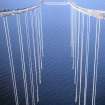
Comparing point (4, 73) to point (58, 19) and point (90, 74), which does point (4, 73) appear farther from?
point (58, 19)

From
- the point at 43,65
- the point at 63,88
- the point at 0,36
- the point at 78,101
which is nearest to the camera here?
the point at 78,101

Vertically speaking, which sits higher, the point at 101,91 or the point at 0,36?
the point at 0,36

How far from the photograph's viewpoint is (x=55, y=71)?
29.6 metres

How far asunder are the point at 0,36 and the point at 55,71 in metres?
9.42

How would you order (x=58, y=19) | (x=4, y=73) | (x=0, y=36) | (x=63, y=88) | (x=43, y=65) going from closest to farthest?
1. (x=63, y=88)
2. (x=4, y=73)
3. (x=43, y=65)
4. (x=0, y=36)
5. (x=58, y=19)

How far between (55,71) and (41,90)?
3459mm

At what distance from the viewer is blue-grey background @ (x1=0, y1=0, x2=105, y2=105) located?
25.8 m

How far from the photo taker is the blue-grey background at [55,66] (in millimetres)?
25766

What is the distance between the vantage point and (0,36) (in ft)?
114

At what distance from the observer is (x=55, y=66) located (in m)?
30.5

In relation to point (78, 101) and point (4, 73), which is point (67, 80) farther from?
point (4, 73)

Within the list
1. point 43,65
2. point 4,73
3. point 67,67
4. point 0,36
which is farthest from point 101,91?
point 0,36

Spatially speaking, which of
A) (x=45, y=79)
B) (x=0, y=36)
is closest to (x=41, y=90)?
(x=45, y=79)

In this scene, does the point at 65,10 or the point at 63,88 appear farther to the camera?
the point at 65,10
